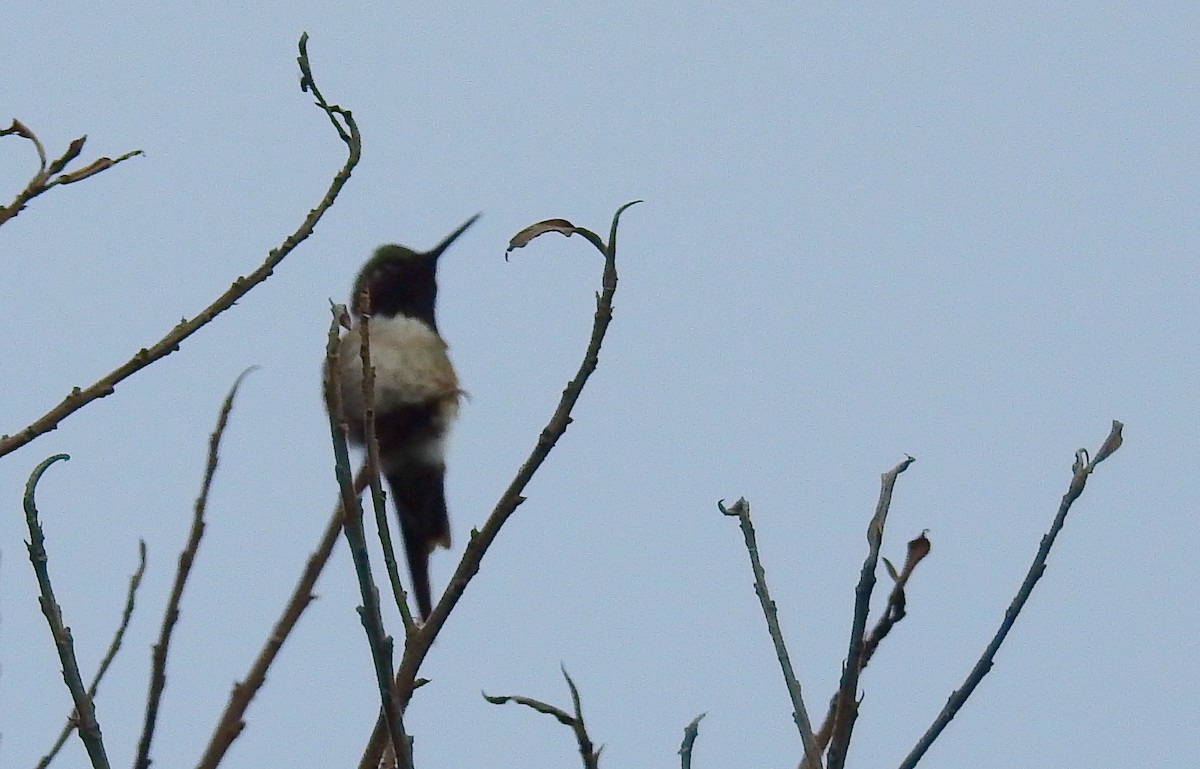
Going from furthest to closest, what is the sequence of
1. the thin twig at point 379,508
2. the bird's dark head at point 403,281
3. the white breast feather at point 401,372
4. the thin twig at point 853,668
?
the bird's dark head at point 403,281, the white breast feather at point 401,372, the thin twig at point 379,508, the thin twig at point 853,668

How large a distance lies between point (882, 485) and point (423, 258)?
2.77m

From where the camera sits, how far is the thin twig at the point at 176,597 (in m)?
2.35

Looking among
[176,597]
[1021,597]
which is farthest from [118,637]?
[1021,597]

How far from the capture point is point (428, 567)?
3.62m

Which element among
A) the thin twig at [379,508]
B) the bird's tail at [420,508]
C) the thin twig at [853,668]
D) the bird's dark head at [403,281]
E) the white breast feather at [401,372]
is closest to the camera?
the thin twig at [853,668]

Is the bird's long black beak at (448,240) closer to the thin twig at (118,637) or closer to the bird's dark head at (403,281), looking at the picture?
the bird's dark head at (403,281)

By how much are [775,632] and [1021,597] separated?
362 millimetres

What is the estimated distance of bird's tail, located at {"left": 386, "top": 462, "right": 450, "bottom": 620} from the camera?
367cm

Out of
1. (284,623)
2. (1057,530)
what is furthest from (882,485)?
(284,623)

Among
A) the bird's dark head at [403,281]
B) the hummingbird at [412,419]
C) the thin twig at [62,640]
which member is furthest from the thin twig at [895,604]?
the bird's dark head at [403,281]

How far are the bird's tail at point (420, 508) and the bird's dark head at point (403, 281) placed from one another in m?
0.84

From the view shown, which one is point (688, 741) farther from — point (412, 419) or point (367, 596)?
point (412, 419)

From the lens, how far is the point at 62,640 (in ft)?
7.07

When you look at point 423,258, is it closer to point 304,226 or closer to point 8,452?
point 304,226
